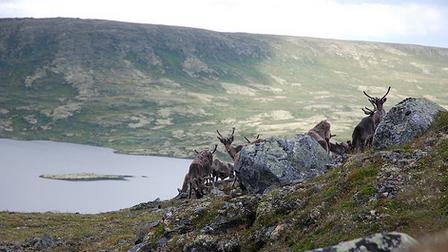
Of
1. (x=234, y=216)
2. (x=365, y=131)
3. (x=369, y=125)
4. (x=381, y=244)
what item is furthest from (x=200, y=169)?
(x=381, y=244)

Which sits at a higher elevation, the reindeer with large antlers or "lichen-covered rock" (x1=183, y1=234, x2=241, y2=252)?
A: the reindeer with large antlers

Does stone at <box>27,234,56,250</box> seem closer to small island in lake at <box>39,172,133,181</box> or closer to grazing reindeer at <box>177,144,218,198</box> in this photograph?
grazing reindeer at <box>177,144,218,198</box>

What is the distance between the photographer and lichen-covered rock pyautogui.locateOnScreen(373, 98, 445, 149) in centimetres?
2397

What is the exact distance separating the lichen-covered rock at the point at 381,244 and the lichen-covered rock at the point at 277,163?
19522 millimetres

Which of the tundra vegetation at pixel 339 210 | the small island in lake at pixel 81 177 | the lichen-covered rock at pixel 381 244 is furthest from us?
the small island in lake at pixel 81 177

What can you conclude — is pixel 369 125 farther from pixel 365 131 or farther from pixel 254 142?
pixel 254 142

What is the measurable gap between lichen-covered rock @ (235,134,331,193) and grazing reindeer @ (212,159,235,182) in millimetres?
15976

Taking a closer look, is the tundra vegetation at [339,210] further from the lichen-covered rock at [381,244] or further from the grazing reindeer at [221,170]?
the grazing reindeer at [221,170]

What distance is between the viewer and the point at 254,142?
32938 millimetres

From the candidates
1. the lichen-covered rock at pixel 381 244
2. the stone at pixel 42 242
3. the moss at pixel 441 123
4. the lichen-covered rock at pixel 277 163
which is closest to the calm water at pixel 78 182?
the stone at pixel 42 242

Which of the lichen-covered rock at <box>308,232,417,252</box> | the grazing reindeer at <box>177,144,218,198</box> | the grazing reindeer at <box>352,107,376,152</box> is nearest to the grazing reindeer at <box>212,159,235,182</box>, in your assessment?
the grazing reindeer at <box>177,144,218,198</box>

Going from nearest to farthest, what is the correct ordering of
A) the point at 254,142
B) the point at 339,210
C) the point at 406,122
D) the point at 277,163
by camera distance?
the point at 339,210 → the point at 406,122 → the point at 277,163 → the point at 254,142

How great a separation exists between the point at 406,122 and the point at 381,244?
1736cm

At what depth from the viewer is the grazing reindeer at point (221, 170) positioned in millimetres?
46750
